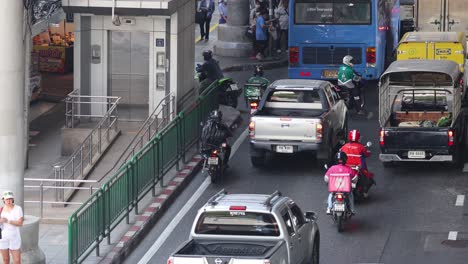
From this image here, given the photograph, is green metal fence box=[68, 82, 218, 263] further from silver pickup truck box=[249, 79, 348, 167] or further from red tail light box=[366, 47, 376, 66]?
red tail light box=[366, 47, 376, 66]

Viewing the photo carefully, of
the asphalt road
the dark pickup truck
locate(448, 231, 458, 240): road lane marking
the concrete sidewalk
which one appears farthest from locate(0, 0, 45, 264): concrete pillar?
the dark pickup truck

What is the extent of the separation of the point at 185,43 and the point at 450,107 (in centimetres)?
706

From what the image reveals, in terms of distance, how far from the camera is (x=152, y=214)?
1035 inches

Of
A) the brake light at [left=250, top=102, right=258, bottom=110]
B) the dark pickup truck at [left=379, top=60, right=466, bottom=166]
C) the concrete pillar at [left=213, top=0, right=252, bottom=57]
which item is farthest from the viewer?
the concrete pillar at [left=213, top=0, right=252, bottom=57]

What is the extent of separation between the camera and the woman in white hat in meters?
21.7

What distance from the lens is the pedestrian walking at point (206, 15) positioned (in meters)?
49.3

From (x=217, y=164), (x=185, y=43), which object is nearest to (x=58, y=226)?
(x=217, y=164)

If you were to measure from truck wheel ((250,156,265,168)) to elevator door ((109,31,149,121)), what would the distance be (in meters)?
3.83

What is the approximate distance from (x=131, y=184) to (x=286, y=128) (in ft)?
14.8

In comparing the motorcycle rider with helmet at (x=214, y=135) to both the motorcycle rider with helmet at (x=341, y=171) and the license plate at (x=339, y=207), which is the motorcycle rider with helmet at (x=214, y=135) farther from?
the license plate at (x=339, y=207)

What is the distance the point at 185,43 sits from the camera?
33938 millimetres

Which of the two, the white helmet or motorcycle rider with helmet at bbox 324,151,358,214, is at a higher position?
the white helmet

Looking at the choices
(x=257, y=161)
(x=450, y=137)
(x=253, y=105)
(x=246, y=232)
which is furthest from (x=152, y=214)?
(x=253, y=105)

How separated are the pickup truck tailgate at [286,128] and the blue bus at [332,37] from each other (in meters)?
10.3
